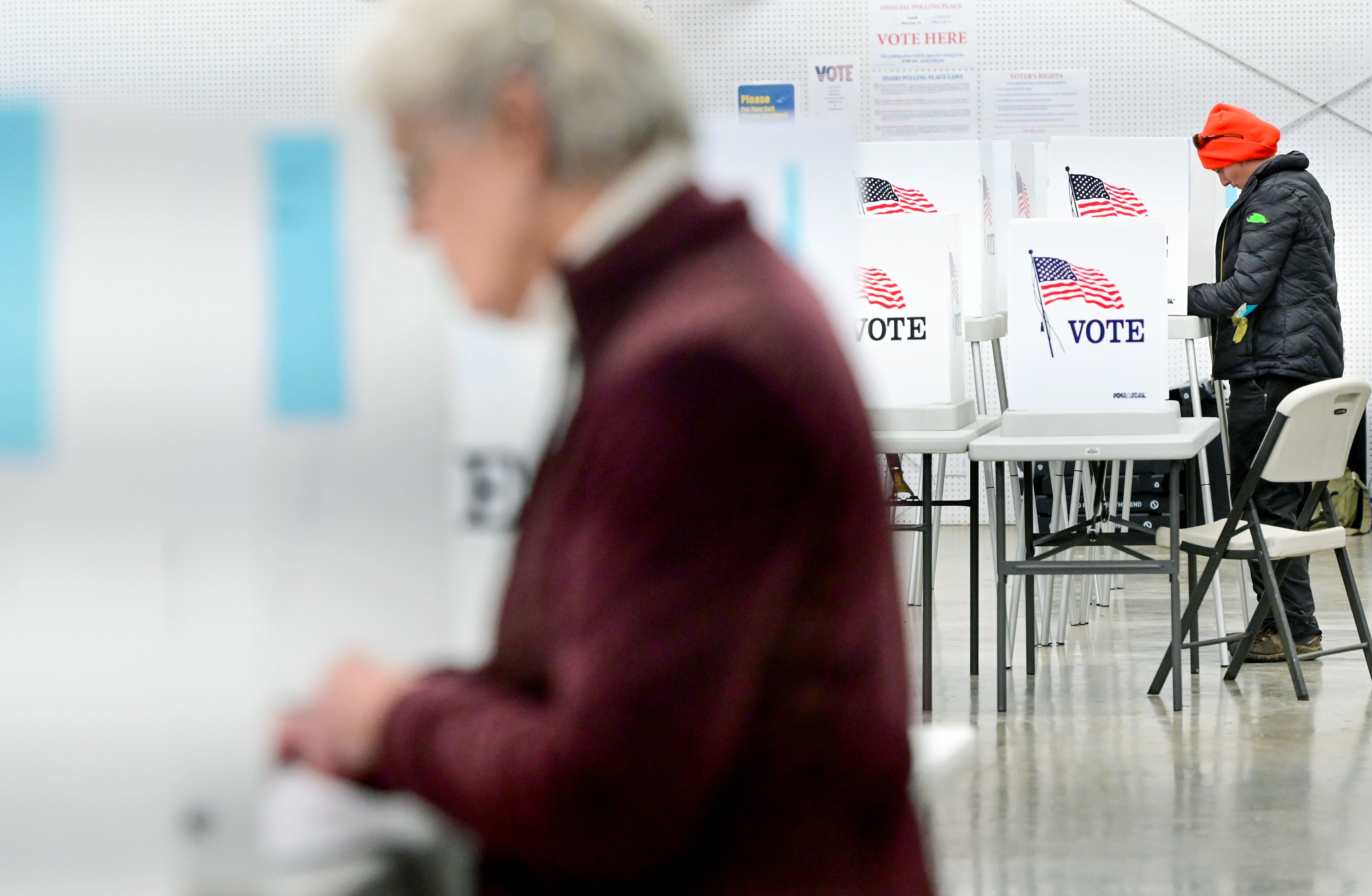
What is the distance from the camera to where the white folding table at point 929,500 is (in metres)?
4.39

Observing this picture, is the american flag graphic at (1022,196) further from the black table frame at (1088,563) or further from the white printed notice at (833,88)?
the white printed notice at (833,88)

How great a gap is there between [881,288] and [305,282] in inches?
155

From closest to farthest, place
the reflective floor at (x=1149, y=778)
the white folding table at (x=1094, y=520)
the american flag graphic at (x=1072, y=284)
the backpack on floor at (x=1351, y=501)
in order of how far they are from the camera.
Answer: the reflective floor at (x=1149, y=778)
the white folding table at (x=1094, y=520)
the american flag graphic at (x=1072, y=284)
the backpack on floor at (x=1351, y=501)

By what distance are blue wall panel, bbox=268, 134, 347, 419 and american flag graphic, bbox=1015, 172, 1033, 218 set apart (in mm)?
5534

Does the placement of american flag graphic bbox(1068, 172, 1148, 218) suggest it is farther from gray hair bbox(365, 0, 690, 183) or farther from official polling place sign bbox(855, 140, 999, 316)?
gray hair bbox(365, 0, 690, 183)

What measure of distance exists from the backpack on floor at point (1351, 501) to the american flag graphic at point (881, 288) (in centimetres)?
435

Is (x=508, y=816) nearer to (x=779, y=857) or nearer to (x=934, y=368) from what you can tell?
(x=779, y=857)

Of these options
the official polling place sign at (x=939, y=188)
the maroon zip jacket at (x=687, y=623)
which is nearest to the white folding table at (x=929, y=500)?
the official polling place sign at (x=939, y=188)

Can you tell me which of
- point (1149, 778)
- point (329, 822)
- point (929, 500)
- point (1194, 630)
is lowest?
point (1149, 778)

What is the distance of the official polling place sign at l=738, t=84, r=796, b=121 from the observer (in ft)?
29.3

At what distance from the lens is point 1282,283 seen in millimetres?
5059

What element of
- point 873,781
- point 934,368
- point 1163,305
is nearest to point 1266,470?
point 1163,305

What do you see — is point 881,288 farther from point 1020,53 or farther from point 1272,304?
point 1020,53

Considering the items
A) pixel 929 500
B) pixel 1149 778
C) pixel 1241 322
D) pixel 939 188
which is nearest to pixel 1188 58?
pixel 939 188
